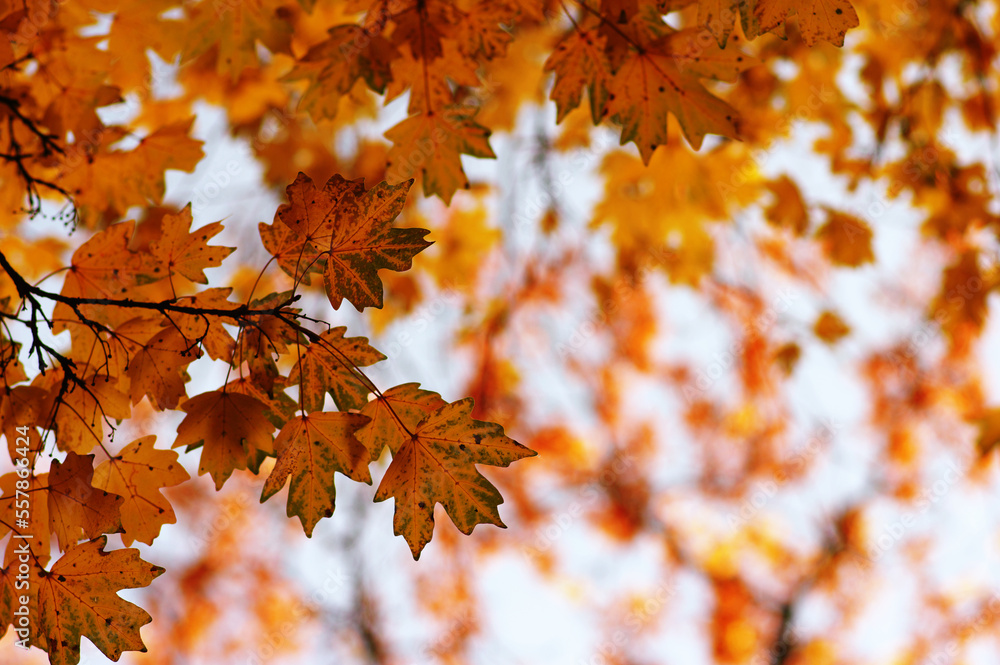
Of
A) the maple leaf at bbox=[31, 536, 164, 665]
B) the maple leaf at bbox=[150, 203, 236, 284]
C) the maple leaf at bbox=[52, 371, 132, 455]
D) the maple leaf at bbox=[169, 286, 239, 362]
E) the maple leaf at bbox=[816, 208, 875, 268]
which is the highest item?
the maple leaf at bbox=[816, 208, 875, 268]

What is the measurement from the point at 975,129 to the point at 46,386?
298cm

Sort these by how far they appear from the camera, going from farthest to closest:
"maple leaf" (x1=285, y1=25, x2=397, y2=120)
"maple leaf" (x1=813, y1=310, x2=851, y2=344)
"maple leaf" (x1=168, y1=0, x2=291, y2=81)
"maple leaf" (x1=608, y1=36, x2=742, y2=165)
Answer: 1. "maple leaf" (x1=813, y1=310, x2=851, y2=344)
2. "maple leaf" (x1=168, y1=0, x2=291, y2=81)
3. "maple leaf" (x1=285, y1=25, x2=397, y2=120)
4. "maple leaf" (x1=608, y1=36, x2=742, y2=165)

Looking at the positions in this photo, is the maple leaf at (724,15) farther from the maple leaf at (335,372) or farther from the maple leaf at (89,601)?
the maple leaf at (89,601)

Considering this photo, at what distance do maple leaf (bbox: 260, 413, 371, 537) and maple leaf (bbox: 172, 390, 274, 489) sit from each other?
67 mm

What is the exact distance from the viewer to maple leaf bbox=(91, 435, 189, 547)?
1025mm

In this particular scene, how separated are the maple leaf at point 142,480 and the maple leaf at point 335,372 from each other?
23cm

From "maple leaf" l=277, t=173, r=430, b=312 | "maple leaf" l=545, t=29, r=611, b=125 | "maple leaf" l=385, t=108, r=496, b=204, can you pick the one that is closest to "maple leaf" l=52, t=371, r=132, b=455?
"maple leaf" l=277, t=173, r=430, b=312

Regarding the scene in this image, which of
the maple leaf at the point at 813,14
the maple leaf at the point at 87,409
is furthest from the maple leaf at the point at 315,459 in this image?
the maple leaf at the point at 813,14

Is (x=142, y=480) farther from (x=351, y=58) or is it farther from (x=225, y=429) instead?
(x=351, y=58)

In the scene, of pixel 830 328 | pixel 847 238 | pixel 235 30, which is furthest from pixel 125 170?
pixel 830 328

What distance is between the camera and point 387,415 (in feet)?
3.26

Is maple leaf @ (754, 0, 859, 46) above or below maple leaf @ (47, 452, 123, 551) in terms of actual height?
above

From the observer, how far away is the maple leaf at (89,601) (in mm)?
923

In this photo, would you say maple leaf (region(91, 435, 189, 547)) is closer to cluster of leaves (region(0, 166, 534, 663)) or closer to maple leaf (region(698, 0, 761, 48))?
cluster of leaves (region(0, 166, 534, 663))
